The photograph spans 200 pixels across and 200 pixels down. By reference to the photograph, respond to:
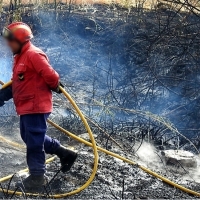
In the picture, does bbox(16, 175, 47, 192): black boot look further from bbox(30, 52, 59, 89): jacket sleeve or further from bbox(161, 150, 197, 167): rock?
bbox(161, 150, 197, 167): rock

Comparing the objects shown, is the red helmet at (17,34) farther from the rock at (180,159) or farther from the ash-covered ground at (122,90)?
the rock at (180,159)

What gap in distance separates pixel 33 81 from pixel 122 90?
393 centimetres

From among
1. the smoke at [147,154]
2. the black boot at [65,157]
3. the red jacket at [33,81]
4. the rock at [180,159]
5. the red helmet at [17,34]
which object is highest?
the red helmet at [17,34]

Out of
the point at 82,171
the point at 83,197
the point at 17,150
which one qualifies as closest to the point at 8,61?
the point at 17,150

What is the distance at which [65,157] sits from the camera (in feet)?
15.2

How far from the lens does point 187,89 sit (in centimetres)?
755

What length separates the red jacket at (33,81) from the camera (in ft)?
13.7

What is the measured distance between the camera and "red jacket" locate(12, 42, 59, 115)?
4.18 metres

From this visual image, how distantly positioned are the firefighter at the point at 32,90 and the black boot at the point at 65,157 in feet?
0.94

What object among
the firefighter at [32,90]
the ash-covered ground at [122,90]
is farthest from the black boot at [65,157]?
the firefighter at [32,90]

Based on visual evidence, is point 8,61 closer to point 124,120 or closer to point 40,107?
point 124,120

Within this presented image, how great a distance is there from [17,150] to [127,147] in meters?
1.48

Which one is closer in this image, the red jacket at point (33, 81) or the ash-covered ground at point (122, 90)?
the red jacket at point (33, 81)

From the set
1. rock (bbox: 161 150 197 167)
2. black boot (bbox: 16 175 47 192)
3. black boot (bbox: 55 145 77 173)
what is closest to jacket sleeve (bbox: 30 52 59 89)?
black boot (bbox: 55 145 77 173)
